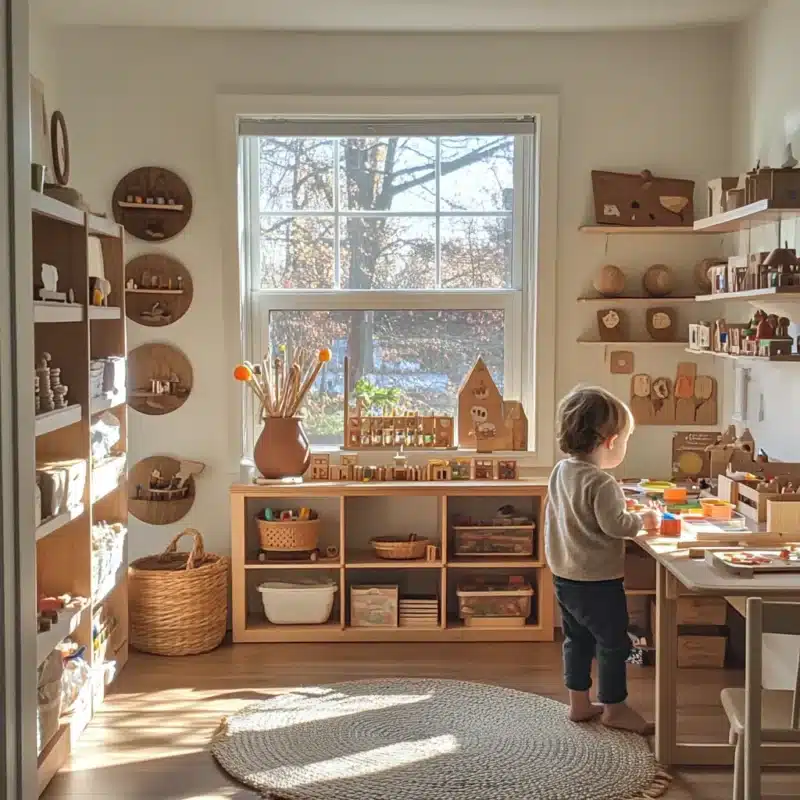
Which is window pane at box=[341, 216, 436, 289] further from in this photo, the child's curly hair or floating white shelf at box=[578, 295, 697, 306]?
the child's curly hair

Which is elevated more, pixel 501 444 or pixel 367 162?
pixel 367 162

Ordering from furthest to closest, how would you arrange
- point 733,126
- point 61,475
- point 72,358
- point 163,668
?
point 733,126 → point 163,668 → point 72,358 → point 61,475

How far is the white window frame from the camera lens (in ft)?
14.6

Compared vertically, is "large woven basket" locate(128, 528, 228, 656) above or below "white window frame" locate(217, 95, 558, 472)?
below

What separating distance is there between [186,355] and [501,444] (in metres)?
1.37

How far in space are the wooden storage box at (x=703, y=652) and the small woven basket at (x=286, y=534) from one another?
59.9 inches

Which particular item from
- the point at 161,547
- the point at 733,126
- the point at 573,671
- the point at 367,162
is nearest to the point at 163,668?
the point at 161,547

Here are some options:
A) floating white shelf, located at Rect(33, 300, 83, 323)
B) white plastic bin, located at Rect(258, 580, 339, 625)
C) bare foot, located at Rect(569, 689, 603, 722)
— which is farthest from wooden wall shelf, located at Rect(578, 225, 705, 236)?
floating white shelf, located at Rect(33, 300, 83, 323)

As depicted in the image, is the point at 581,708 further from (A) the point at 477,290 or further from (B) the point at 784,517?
(A) the point at 477,290

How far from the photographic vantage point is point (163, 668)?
13.5 feet

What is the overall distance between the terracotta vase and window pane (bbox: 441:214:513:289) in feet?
3.07

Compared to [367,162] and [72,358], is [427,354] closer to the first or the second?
[367,162]

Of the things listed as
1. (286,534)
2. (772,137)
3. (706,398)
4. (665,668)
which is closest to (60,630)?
(286,534)

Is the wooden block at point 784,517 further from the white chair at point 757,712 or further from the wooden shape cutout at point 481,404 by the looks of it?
the wooden shape cutout at point 481,404
